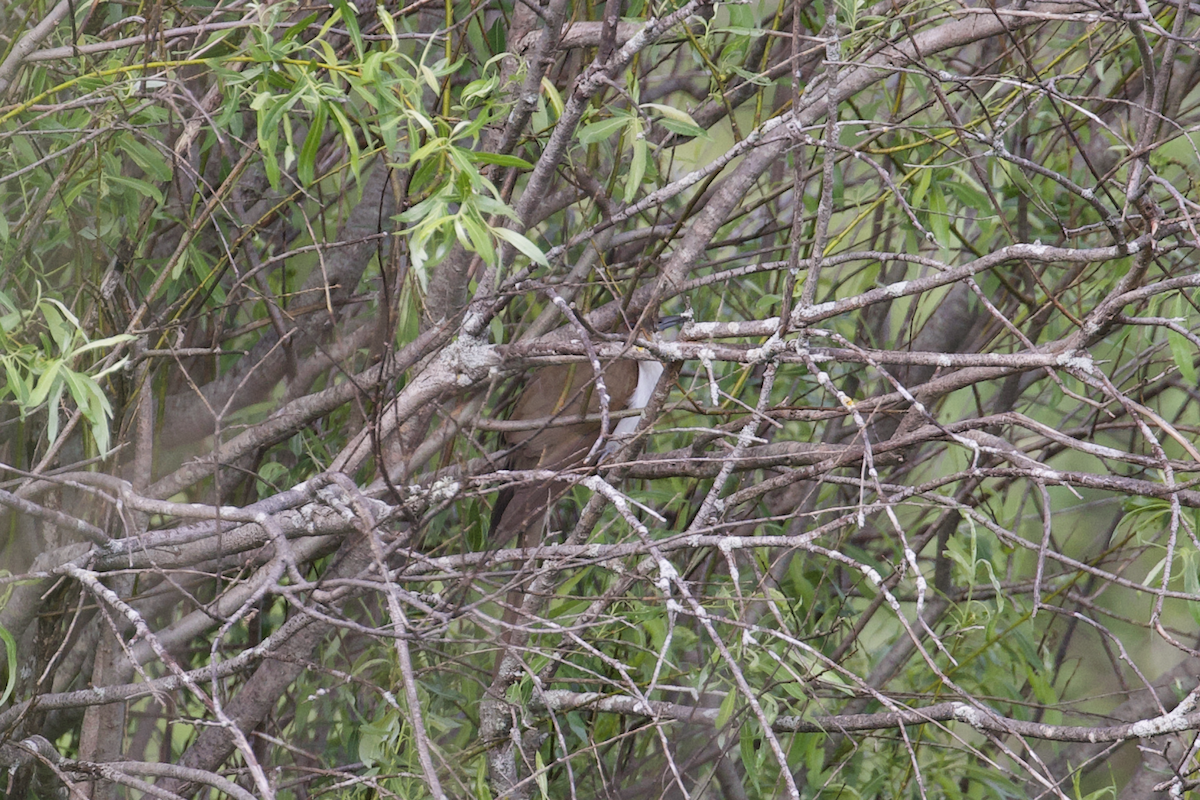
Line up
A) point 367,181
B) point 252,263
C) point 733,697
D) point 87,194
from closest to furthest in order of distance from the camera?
point 733,697, point 87,194, point 252,263, point 367,181

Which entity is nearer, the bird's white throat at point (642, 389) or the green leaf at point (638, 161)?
the green leaf at point (638, 161)

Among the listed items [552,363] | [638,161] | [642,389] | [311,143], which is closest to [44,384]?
[311,143]

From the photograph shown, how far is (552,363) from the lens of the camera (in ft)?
6.05

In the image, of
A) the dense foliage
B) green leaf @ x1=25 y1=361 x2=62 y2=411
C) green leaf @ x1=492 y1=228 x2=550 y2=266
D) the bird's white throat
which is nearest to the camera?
green leaf @ x1=492 y1=228 x2=550 y2=266

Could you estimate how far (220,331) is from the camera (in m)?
2.31

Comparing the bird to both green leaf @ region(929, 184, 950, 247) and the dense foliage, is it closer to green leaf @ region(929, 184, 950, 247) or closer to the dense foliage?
the dense foliage

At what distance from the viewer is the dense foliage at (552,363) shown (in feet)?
4.74

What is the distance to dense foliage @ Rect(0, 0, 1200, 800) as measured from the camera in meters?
1.45

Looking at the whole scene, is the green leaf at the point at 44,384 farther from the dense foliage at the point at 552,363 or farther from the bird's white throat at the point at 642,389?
the bird's white throat at the point at 642,389

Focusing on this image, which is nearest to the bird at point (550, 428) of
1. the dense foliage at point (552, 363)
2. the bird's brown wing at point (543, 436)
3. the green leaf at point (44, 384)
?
the bird's brown wing at point (543, 436)

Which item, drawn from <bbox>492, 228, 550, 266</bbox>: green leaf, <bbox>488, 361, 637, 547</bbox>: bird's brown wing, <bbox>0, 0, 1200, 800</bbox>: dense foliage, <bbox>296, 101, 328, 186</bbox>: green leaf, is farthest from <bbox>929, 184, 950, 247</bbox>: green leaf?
<bbox>296, 101, 328, 186</bbox>: green leaf

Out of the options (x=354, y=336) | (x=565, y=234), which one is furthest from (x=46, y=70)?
(x=565, y=234)

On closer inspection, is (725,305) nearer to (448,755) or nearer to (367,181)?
(367,181)

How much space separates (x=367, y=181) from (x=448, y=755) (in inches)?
57.3
